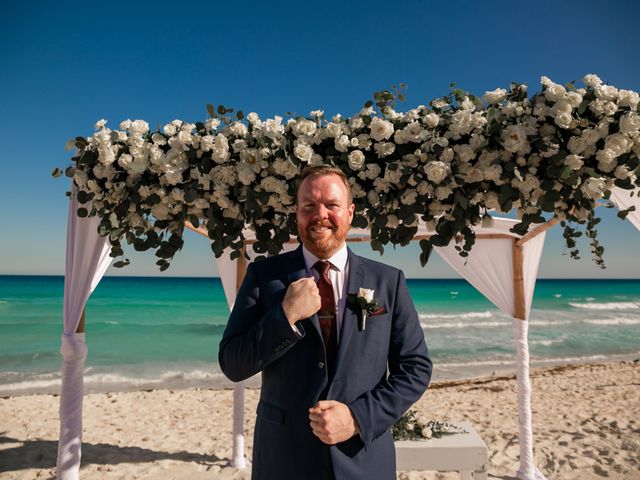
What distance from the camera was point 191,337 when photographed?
1920 centimetres

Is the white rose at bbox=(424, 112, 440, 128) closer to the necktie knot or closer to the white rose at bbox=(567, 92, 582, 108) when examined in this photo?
the white rose at bbox=(567, 92, 582, 108)

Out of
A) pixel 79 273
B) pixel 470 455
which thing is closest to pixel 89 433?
pixel 79 273

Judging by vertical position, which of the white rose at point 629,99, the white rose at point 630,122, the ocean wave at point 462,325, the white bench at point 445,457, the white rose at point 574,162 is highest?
the white rose at point 629,99

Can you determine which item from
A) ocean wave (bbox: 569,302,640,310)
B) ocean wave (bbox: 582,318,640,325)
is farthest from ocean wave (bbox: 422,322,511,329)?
ocean wave (bbox: 569,302,640,310)

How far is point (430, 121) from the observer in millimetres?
2502

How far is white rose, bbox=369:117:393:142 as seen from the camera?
2.51m

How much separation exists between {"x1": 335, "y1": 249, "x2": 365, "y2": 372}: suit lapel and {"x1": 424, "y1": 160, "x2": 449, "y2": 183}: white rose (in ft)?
3.85

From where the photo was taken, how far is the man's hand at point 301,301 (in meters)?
1.16

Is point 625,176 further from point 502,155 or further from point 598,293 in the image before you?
point 598,293

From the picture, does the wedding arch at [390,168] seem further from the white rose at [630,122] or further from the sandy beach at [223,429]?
the sandy beach at [223,429]

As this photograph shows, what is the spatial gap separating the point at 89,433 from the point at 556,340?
690 inches

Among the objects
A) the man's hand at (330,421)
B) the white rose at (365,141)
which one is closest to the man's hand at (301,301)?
the man's hand at (330,421)

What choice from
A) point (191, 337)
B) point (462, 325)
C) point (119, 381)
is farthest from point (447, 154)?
point (462, 325)

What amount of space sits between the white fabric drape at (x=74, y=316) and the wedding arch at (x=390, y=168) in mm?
41
